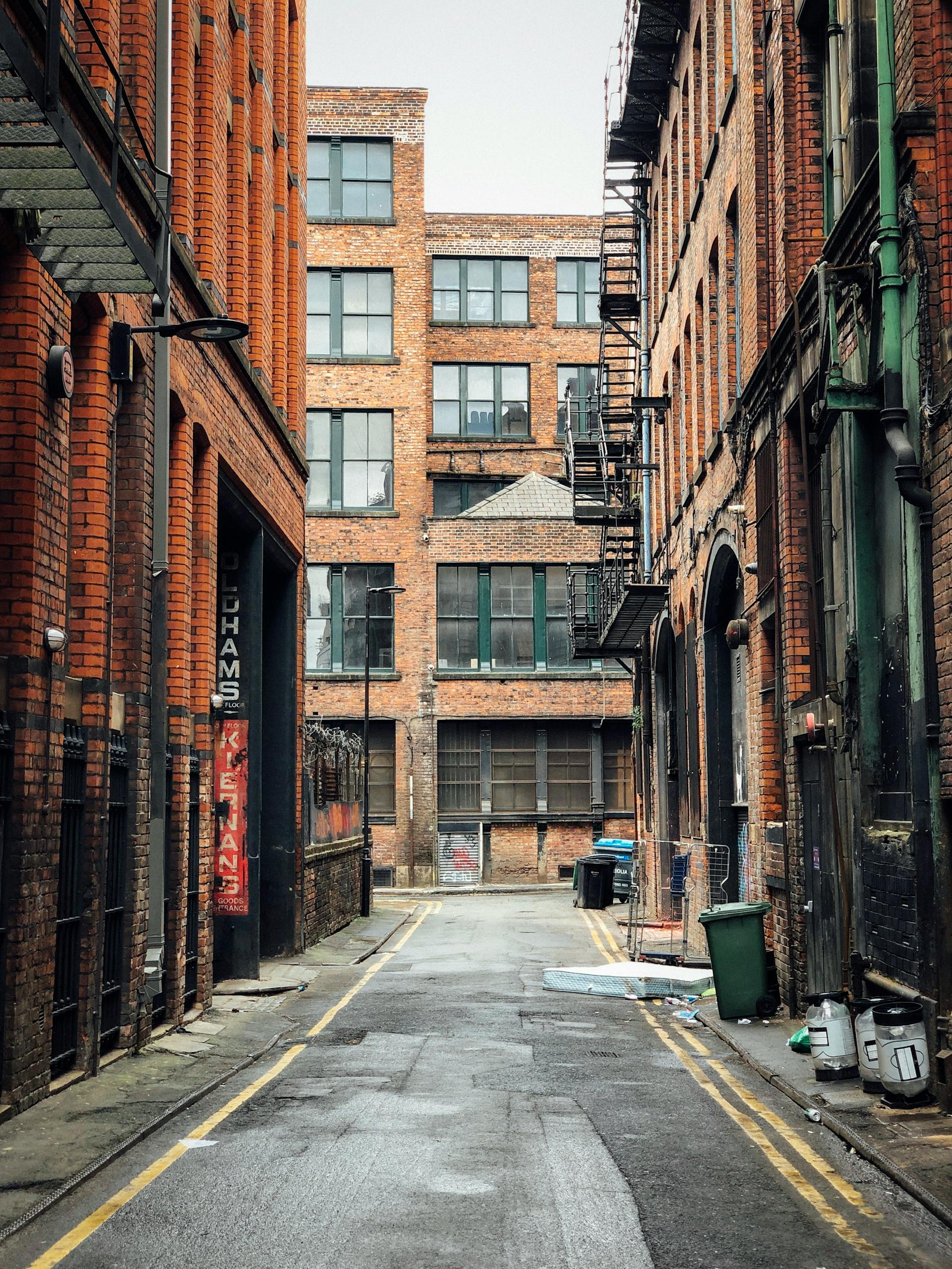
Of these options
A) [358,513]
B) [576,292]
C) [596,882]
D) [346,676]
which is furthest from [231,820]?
[576,292]

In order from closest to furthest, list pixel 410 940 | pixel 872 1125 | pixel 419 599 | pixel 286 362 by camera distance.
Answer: pixel 872 1125 → pixel 286 362 → pixel 410 940 → pixel 419 599

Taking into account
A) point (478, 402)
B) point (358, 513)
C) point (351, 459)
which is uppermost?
point (478, 402)

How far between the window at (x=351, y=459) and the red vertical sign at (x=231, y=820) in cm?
2726

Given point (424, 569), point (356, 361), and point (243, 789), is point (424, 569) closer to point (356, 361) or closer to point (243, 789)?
point (356, 361)

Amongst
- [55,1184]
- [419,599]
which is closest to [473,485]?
[419,599]

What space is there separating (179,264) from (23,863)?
6500 mm

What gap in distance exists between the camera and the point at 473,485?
47562 mm

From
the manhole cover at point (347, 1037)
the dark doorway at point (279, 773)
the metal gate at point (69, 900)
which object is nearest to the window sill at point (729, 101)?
the dark doorway at point (279, 773)

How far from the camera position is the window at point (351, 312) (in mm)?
46406

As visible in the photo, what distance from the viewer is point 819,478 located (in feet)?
47.6

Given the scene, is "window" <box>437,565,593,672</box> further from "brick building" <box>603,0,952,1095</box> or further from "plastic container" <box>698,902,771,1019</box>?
"plastic container" <box>698,902,771,1019</box>

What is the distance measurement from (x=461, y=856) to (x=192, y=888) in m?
30.0

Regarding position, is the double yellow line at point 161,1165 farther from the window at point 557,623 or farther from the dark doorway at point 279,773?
the window at point 557,623

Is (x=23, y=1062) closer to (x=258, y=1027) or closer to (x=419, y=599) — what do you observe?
(x=258, y=1027)
